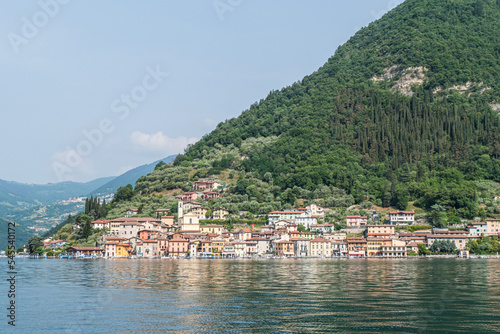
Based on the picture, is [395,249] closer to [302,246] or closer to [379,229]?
[379,229]

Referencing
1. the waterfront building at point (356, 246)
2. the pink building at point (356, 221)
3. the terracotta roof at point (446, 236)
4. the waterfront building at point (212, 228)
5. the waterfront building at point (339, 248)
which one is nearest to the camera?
the terracotta roof at point (446, 236)

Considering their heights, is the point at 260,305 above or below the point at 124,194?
below

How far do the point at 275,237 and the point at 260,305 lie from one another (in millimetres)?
86107

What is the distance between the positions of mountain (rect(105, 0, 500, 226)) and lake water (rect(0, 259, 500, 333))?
77797 millimetres

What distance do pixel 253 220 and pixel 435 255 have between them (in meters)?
43.4

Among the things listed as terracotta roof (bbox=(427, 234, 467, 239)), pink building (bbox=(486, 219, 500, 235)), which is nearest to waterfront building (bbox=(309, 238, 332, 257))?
terracotta roof (bbox=(427, 234, 467, 239))

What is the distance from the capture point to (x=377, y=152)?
157125 millimetres

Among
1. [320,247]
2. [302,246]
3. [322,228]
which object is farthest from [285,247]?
[322,228]

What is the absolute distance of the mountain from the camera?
138625 millimetres

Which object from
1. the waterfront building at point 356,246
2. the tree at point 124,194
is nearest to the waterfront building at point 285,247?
the waterfront building at point 356,246

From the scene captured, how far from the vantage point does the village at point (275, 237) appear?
114 meters

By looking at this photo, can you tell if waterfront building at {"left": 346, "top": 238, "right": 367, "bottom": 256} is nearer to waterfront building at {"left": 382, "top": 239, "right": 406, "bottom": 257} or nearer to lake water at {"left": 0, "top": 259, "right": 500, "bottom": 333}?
waterfront building at {"left": 382, "top": 239, "right": 406, "bottom": 257}

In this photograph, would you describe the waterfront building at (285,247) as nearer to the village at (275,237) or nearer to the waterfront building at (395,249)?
the village at (275,237)

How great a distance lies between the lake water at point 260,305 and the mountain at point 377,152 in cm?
7780
